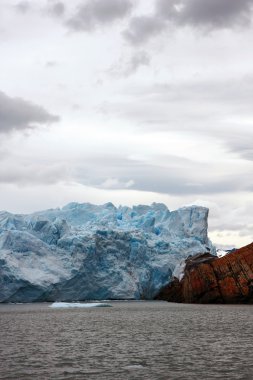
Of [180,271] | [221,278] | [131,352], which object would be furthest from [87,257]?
[131,352]

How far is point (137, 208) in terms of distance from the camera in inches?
4547

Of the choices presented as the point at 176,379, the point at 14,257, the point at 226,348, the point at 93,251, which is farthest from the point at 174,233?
the point at 176,379

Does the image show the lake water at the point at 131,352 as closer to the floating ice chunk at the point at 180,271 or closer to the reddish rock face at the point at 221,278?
the reddish rock face at the point at 221,278

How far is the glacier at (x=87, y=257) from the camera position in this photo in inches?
3305

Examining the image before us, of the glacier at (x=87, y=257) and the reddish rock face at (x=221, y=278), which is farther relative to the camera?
the glacier at (x=87, y=257)

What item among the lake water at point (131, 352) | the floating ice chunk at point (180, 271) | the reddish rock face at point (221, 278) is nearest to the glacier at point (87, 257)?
the floating ice chunk at point (180, 271)

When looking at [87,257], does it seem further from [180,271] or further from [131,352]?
[131,352]

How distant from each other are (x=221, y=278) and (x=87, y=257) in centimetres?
2699

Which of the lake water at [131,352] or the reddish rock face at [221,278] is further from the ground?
the reddish rock face at [221,278]

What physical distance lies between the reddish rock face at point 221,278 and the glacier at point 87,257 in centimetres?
1423

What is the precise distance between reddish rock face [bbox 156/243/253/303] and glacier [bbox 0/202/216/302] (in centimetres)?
1423

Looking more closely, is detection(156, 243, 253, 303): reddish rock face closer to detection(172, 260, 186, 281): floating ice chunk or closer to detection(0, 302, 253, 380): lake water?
detection(172, 260, 186, 281): floating ice chunk

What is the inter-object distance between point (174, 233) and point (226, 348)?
261 feet

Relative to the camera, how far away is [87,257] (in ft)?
285
